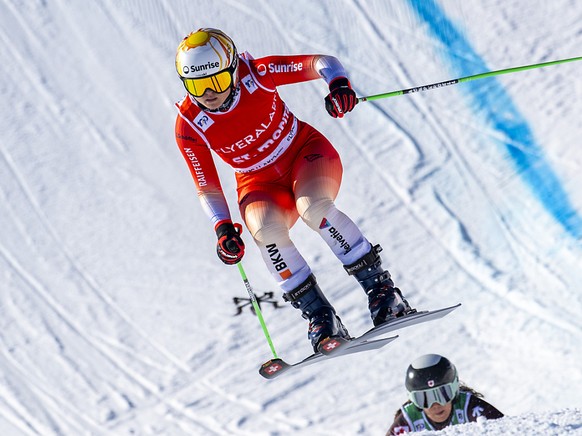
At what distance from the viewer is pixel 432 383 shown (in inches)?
194

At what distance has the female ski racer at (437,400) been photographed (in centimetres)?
494

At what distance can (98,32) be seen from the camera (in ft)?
34.4

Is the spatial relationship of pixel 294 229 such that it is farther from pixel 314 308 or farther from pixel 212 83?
pixel 212 83

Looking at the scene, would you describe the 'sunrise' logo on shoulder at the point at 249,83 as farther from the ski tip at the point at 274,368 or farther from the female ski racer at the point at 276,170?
the ski tip at the point at 274,368

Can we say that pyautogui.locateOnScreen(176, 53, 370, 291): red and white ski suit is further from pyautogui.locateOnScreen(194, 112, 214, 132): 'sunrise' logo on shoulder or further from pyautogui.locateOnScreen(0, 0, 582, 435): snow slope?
pyautogui.locateOnScreen(0, 0, 582, 435): snow slope

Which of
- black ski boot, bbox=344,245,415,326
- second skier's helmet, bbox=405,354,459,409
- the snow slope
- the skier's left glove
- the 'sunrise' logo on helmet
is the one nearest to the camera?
second skier's helmet, bbox=405,354,459,409

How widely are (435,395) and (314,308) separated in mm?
881

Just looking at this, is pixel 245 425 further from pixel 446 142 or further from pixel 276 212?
pixel 446 142

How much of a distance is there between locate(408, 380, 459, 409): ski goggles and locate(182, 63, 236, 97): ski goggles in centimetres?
185

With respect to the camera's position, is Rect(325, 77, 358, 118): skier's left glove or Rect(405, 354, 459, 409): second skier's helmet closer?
Rect(405, 354, 459, 409): second skier's helmet

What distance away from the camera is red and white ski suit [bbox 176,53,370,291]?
212 inches

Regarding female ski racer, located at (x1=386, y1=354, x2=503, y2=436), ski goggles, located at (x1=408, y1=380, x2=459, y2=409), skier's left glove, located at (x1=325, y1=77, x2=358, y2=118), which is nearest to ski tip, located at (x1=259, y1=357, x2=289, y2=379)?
female ski racer, located at (x1=386, y1=354, x2=503, y2=436)

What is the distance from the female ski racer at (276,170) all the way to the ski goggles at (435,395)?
527 millimetres

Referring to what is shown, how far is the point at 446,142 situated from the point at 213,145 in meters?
3.52
